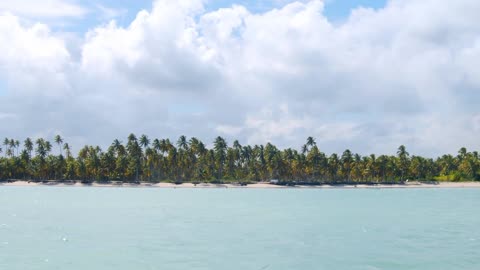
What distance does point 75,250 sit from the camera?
1465 inches

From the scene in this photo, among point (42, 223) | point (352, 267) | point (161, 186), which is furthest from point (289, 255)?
point (161, 186)

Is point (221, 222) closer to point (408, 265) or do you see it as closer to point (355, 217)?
point (355, 217)

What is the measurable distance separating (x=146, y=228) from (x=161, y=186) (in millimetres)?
149550

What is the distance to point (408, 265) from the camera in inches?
1275

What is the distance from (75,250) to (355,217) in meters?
39.6

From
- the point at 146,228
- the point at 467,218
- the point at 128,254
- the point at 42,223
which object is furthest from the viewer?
the point at 467,218

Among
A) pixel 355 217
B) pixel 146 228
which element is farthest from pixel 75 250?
pixel 355 217

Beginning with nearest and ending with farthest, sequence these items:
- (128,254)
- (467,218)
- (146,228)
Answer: (128,254) < (146,228) < (467,218)

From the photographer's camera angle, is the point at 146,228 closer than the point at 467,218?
Yes

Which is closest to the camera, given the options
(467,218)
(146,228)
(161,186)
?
(146,228)

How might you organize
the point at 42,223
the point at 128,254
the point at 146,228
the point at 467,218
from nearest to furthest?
the point at 128,254 < the point at 146,228 < the point at 42,223 < the point at 467,218

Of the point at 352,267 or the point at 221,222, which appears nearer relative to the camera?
the point at 352,267

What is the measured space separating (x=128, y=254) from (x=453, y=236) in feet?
96.2

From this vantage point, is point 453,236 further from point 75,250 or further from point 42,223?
point 42,223
